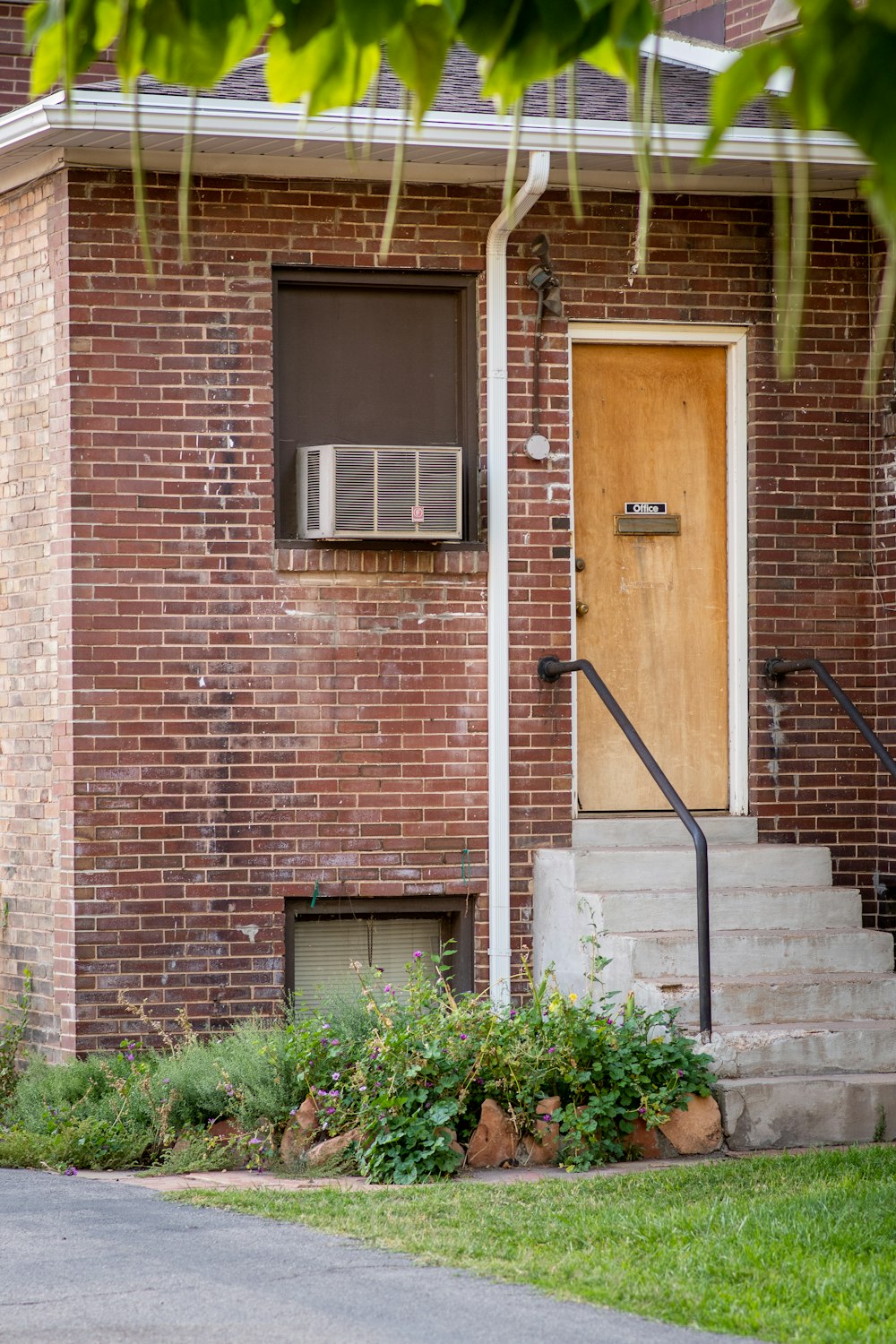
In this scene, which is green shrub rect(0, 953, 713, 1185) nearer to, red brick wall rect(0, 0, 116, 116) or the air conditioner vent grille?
the air conditioner vent grille

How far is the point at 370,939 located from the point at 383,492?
222 centimetres

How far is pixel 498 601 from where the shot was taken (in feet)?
28.3

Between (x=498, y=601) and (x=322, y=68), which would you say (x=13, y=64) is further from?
(x=322, y=68)

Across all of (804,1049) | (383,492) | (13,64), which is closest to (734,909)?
(804,1049)

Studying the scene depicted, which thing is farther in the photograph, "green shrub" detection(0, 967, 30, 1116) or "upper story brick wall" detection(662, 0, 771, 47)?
"upper story brick wall" detection(662, 0, 771, 47)

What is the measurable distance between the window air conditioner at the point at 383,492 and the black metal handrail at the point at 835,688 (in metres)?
1.83

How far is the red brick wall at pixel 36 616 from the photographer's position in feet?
27.2

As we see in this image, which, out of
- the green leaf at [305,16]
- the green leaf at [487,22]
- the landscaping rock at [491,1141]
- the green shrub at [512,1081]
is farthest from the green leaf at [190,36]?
the landscaping rock at [491,1141]

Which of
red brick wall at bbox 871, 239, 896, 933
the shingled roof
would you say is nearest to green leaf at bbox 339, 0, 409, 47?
the shingled roof

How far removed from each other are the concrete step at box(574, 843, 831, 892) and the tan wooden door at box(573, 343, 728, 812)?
21.2 inches

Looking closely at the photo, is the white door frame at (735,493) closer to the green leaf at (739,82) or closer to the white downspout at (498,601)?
the white downspout at (498,601)

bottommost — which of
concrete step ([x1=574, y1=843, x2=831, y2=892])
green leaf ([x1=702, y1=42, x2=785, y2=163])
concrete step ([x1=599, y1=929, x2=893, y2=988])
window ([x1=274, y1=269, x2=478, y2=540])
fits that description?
concrete step ([x1=599, y1=929, x2=893, y2=988])

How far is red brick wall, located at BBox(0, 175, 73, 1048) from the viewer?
8.28 metres

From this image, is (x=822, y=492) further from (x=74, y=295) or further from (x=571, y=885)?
(x=74, y=295)
